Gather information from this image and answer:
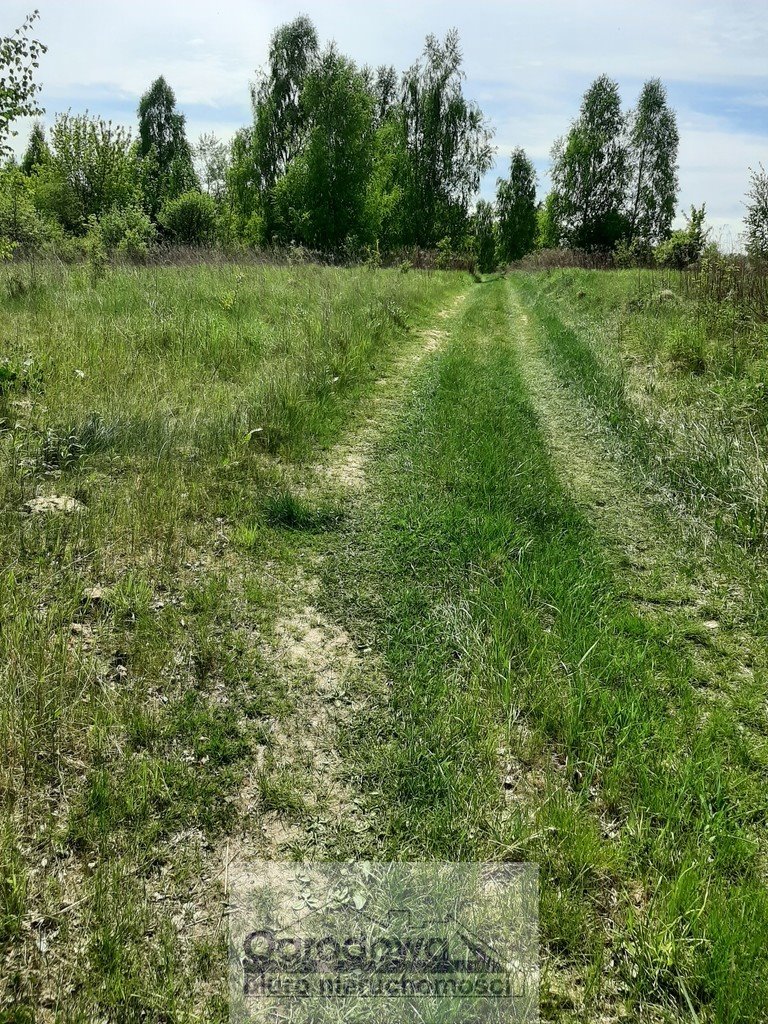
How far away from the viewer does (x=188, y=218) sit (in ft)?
89.1

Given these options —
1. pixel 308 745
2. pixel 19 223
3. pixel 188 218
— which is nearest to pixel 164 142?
pixel 188 218

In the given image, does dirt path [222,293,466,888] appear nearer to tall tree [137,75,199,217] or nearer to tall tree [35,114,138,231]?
tall tree [35,114,138,231]

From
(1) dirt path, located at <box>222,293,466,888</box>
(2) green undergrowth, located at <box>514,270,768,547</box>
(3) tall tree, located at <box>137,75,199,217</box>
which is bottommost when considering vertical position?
(1) dirt path, located at <box>222,293,466,888</box>

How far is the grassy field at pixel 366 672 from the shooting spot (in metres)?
1.92

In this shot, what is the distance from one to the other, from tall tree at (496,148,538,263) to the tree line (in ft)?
0.39

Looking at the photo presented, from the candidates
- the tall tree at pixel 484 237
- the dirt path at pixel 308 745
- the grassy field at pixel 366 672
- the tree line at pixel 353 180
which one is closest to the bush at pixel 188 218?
the tree line at pixel 353 180

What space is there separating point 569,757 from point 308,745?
114 centimetres

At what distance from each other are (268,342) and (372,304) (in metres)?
4.18

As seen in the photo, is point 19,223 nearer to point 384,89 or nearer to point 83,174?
point 83,174

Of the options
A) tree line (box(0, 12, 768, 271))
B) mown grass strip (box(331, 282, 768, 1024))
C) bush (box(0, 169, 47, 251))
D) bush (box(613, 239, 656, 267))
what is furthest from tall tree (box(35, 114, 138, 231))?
mown grass strip (box(331, 282, 768, 1024))
